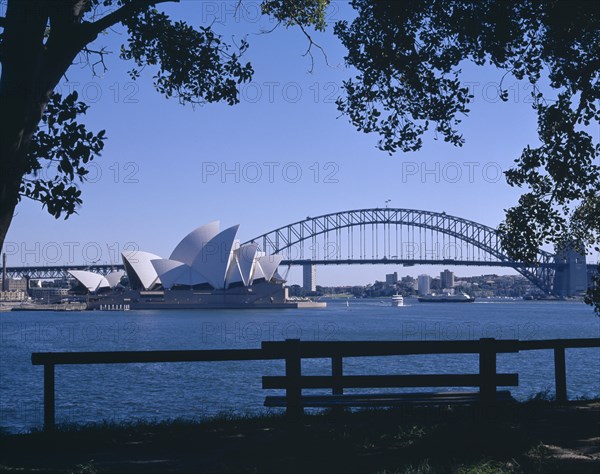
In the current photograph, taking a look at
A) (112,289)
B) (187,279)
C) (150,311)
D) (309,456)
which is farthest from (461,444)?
(112,289)

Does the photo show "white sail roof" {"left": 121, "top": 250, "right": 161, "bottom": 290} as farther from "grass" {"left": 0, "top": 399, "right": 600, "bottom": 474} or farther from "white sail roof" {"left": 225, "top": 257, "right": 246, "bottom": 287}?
"grass" {"left": 0, "top": 399, "right": 600, "bottom": 474}

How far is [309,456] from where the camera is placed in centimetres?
634

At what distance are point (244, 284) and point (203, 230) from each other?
23082mm

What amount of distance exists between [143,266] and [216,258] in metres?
22.0

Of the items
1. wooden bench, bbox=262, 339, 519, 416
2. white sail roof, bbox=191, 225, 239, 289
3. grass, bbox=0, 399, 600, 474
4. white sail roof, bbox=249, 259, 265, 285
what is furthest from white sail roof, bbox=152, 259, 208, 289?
wooden bench, bbox=262, 339, 519, 416

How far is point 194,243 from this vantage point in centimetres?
10556

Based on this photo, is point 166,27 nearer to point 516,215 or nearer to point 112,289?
point 516,215

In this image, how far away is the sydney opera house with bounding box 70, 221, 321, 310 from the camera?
107000 mm

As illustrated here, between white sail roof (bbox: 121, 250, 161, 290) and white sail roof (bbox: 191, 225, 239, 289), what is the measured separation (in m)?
10.5

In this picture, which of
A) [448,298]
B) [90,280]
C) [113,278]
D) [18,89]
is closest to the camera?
[18,89]

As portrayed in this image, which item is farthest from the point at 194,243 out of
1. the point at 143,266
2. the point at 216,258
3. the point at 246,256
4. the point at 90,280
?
the point at 90,280

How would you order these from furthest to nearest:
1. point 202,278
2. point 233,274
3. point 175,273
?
point 233,274 → point 202,278 → point 175,273

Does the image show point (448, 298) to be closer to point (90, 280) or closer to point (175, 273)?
point (90, 280)

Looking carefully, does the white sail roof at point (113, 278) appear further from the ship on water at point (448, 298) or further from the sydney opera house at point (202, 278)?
the ship on water at point (448, 298)
